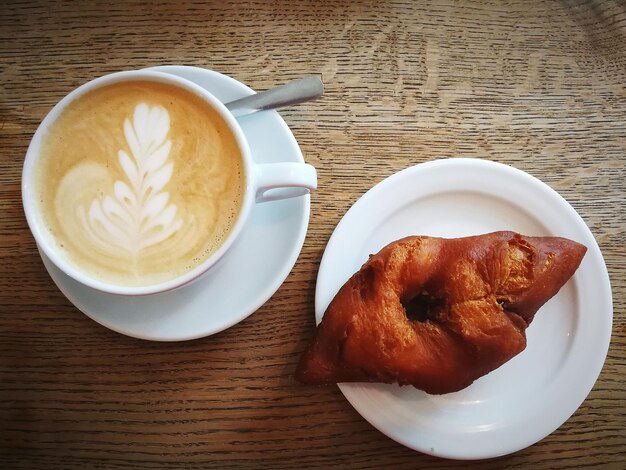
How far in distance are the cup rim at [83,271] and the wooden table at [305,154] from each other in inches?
10.1

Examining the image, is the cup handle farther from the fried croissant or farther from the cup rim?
the fried croissant

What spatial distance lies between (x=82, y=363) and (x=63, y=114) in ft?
1.65

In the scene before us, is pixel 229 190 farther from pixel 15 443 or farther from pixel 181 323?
pixel 15 443

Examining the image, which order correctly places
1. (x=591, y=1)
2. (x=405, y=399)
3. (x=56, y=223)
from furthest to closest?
(x=591, y=1) < (x=405, y=399) < (x=56, y=223)

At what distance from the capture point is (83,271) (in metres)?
0.89

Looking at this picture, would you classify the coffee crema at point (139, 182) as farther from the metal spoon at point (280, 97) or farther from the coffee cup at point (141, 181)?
the metal spoon at point (280, 97)

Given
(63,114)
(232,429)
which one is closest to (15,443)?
(232,429)

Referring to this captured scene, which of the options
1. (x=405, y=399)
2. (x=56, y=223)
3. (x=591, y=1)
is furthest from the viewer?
(x=591, y=1)

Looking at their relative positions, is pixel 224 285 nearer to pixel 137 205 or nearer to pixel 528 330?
pixel 137 205

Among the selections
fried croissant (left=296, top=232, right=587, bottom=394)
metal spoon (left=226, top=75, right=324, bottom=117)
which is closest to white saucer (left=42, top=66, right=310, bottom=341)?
metal spoon (left=226, top=75, right=324, bottom=117)

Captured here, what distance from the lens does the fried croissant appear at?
0.94m

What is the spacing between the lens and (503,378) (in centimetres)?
107

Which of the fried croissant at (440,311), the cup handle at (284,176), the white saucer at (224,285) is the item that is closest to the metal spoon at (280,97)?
the white saucer at (224,285)

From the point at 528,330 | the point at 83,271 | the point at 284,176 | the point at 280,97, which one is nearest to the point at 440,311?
the point at 528,330
